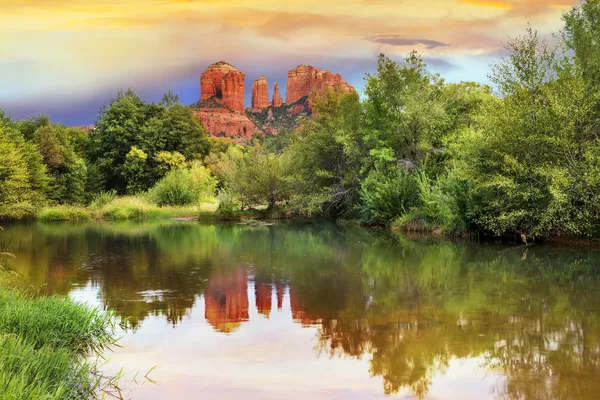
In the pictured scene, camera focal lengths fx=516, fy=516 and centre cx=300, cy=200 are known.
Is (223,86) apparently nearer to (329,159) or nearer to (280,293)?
(329,159)

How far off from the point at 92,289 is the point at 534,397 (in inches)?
385

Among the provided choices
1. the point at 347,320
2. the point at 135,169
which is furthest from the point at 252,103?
the point at 347,320

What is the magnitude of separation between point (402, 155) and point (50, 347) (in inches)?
1080

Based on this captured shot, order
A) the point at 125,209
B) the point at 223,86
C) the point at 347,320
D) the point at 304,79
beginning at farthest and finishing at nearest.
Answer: the point at 304,79
the point at 223,86
the point at 125,209
the point at 347,320

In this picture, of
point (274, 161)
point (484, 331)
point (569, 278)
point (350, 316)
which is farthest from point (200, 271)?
point (274, 161)

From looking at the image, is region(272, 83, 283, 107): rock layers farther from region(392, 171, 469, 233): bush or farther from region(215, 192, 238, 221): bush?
region(392, 171, 469, 233): bush

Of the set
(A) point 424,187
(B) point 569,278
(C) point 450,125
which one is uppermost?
(C) point 450,125

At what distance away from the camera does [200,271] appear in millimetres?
15016

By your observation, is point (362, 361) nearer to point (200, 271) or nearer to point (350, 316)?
point (350, 316)

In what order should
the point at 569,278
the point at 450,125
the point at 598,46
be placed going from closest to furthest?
the point at 569,278
the point at 598,46
the point at 450,125

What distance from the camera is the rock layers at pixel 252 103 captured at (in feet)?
470

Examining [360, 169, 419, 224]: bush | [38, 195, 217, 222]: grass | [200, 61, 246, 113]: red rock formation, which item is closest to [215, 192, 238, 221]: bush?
[38, 195, 217, 222]: grass

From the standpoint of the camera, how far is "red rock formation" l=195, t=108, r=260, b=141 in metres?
141

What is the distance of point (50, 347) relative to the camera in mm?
6242
